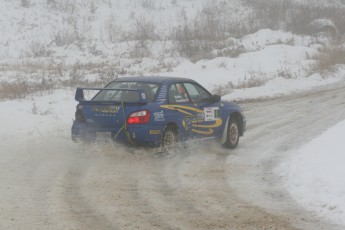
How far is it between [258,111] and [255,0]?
1295 inches

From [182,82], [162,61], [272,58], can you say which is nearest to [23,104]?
[182,82]

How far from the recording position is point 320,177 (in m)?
6.89

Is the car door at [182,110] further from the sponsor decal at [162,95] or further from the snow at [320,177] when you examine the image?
the snow at [320,177]

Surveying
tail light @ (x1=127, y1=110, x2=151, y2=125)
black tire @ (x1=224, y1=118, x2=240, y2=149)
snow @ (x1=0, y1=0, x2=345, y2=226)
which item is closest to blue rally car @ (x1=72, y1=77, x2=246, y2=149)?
tail light @ (x1=127, y1=110, x2=151, y2=125)

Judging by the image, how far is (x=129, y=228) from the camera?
5281 mm

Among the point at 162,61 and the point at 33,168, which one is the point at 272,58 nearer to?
the point at 162,61

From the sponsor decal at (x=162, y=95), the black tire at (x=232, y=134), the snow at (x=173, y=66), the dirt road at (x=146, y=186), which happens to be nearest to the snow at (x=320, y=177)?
the snow at (x=173, y=66)

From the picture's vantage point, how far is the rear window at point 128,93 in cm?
886

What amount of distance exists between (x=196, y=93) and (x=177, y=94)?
626mm

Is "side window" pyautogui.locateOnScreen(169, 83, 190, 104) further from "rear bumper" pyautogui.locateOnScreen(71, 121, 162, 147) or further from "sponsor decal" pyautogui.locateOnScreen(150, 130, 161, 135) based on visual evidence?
"rear bumper" pyautogui.locateOnScreen(71, 121, 162, 147)

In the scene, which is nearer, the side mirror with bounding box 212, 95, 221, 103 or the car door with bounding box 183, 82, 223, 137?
the car door with bounding box 183, 82, 223, 137

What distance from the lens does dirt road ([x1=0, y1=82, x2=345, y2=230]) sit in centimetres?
557

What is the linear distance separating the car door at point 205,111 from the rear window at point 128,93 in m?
0.88

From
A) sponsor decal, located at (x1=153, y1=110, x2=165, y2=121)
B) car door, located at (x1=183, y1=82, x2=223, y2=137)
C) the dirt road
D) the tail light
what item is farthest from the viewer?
car door, located at (x1=183, y1=82, x2=223, y2=137)
